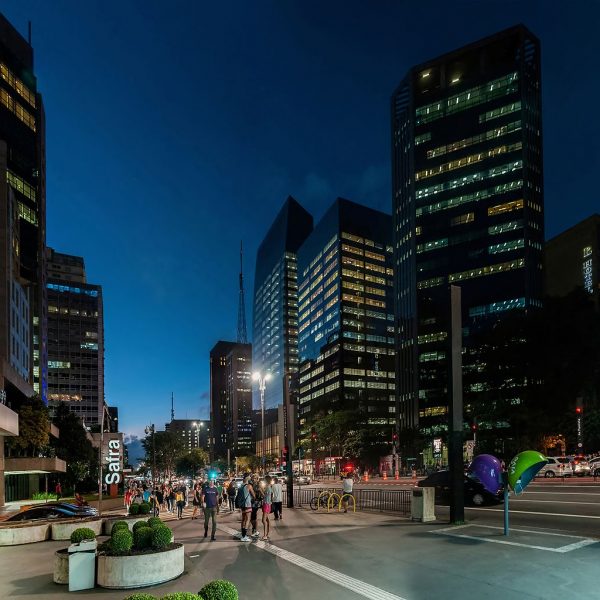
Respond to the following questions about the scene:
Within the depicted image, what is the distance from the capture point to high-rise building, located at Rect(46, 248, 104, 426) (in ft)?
523

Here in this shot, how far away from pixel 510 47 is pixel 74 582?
492ft

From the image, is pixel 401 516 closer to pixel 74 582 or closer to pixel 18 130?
pixel 74 582

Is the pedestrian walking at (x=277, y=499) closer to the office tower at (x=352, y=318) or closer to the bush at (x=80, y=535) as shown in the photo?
the bush at (x=80, y=535)

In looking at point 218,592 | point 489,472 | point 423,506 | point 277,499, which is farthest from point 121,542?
point 423,506

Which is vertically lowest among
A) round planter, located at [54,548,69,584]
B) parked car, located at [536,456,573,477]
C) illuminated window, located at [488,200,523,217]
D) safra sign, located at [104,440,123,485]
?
parked car, located at [536,456,573,477]

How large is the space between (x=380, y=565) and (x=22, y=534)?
12722 mm

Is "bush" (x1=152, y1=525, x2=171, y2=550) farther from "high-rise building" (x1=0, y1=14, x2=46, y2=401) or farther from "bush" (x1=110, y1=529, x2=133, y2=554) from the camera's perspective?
"high-rise building" (x1=0, y1=14, x2=46, y2=401)

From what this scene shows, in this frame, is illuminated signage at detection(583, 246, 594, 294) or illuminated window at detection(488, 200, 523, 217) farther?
illuminated window at detection(488, 200, 523, 217)

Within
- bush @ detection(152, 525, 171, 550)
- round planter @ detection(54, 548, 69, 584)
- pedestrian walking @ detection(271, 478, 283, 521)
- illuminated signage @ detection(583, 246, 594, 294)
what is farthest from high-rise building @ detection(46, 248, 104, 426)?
bush @ detection(152, 525, 171, 550)

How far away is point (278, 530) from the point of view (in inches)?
741

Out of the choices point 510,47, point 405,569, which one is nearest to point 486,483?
point 405,569

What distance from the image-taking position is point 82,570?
11227 millimetres

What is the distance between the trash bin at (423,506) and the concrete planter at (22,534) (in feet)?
42.1

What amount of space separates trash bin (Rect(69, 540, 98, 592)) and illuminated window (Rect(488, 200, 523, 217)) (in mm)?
123023
